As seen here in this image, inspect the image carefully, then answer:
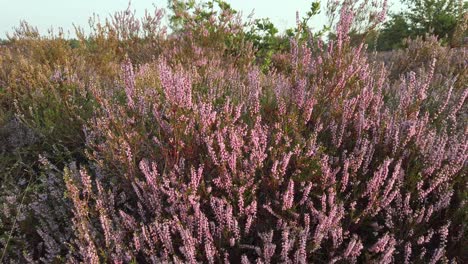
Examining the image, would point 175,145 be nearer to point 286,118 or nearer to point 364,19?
point 286,118

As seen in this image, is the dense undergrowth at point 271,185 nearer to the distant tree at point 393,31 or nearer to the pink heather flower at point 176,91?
the pink heather flower at point 176,91

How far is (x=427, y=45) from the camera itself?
19.7 ft

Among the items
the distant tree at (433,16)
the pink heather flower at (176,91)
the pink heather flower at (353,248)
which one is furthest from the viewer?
the distant tree at (433,16)

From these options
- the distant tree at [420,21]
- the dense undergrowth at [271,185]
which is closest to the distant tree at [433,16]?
the distant tree at [420,21]

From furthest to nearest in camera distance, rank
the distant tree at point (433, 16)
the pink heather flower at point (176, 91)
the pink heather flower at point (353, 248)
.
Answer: the distant tree at point (433, 16) → the pink heather flower at point (176, 91) → the pink heather flower at point (353, 248)

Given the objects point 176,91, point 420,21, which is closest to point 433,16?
point 420,21

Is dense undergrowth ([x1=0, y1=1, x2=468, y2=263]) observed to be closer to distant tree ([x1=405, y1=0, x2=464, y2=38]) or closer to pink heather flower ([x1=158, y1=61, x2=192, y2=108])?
pink heather flower ([x1=158, y1=61, x2=192, y2=108])

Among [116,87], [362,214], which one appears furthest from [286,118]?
[116,87]

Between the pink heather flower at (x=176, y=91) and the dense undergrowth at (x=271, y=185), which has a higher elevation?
the pink heather flower at (x=176, y=91)

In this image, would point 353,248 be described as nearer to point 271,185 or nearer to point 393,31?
point 271,185

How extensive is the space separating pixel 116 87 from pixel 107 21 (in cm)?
291

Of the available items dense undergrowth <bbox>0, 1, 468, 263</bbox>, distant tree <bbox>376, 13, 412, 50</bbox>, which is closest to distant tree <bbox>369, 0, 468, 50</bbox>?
distant tree <bbox>376, 13, 412, 50</bbox>

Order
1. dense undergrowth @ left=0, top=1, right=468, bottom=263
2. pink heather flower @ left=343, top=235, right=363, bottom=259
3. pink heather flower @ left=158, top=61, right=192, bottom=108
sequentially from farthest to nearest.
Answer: pink heather flower @ left=158, top=61, right=192, bottom=108 → dense undergrowth @ left=0, top=1, right=468, bottom=263 → pink heather flower @ left=343, top=235, right=363, bottom=259

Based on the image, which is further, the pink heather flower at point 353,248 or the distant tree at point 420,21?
the distant tree at point 420,21
